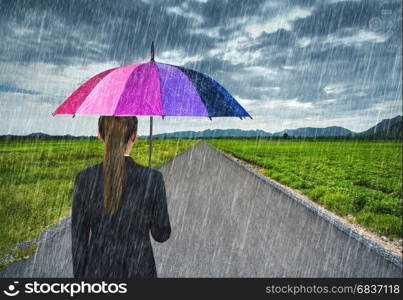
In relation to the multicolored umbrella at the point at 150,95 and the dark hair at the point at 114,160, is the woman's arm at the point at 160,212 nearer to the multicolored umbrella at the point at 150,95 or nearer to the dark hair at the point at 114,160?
the dark hair at the point at 114,160

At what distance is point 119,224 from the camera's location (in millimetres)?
1880

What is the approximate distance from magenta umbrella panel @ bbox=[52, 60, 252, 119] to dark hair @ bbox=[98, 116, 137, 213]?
655 mm

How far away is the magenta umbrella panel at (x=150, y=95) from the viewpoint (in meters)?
2.64

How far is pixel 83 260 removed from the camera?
2039 millimetres

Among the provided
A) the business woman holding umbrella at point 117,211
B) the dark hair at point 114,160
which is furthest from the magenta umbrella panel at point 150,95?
the dark hair at point 114,160

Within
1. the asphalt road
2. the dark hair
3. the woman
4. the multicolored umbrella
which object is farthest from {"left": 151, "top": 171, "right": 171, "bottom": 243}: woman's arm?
the asphalt road

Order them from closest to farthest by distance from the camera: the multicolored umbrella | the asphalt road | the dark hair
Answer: the dark hair < the multicolored umbrella < the asphalt road

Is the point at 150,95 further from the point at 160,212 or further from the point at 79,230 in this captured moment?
the point at 79,230

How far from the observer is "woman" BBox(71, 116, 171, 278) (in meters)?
1.82

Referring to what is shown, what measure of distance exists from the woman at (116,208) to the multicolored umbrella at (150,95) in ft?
2.32

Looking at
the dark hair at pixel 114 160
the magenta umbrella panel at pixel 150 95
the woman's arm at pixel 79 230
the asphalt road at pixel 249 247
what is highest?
the magenta umbrella panel at pixel 150 95

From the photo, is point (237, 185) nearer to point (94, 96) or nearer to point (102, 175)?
point (94, 96)

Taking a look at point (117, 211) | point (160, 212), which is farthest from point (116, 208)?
point (160, 212)

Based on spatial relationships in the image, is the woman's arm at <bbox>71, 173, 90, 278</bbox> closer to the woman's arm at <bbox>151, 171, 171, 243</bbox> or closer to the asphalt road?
the woman's arm at <bbox>151, 171, 171, 243</bbox>
